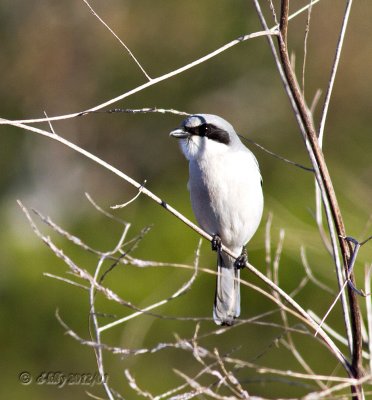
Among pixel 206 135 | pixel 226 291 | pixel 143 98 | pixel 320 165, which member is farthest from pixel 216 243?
pixel 143 98

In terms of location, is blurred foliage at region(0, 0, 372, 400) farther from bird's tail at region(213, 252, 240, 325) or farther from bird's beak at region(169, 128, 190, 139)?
bird's beak at region(169, 128, 190, 139)

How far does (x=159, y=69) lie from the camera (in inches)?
386

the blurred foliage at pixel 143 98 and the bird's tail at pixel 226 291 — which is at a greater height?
the bird's tail at pixel 226 291

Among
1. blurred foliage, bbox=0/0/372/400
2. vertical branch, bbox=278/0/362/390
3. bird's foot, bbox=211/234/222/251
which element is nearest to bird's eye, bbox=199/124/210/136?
bird's foot, bbox=211/234/222/251

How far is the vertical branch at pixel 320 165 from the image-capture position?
6.66 feet

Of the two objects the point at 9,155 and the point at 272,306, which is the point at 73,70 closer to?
the point at 9,155

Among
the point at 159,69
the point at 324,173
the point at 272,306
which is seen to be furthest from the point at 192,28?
the point at 324,173

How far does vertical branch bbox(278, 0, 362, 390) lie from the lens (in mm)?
2029

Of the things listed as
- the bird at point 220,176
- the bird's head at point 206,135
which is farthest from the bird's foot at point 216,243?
the bird's head at point 206,135

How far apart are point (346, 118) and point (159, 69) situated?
2.53 meters

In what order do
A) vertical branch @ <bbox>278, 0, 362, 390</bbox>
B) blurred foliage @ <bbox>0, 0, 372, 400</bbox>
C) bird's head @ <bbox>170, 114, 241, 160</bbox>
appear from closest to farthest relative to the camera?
vertical branch @ <bbox>278, 0, 362, 390</bbox>
bird's head @ <bbox>170, 114, 241, 160</bbox>
blurred foliage @ <bbox>0, 0, 372, 400</bbox>

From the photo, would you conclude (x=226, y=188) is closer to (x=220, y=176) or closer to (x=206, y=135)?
(x=220, y=176)

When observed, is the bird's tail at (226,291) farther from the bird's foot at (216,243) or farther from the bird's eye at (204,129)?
the bird's eye at (204,129)

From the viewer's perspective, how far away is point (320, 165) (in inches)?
80.9
